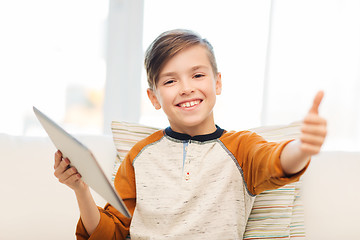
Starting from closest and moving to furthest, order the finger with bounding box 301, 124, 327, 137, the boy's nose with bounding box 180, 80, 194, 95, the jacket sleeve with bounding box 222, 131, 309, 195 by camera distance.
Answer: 1. the finger with bounding box 301, 124, 327, 137
2. the jacket sleeve with bounding box 222, 131, 309, 195
3. the boy's nose with bounding box 180, 80, 194, 95

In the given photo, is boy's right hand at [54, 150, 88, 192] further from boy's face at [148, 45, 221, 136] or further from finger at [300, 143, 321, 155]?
finger at [300, 143, 321, 155]

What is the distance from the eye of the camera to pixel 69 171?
0.99 meters

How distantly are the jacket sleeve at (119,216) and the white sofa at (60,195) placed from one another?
8.4 inches

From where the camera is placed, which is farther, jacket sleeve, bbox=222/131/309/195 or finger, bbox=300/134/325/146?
jacket sleeve, bbox=222/131/309/195

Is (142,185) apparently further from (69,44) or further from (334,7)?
(334,7)

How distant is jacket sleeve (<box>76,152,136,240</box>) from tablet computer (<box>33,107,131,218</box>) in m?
0.21

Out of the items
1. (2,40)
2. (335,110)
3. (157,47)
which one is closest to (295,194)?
(157,47)

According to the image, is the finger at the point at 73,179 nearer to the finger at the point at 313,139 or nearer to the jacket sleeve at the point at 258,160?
the jacket sleeve at the point at 258,160

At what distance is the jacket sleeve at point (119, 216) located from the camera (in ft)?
3.54

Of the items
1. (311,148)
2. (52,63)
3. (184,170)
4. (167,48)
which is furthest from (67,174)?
(52,63)

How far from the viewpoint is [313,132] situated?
0.70m

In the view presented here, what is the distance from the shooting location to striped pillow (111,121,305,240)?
3.84 feet

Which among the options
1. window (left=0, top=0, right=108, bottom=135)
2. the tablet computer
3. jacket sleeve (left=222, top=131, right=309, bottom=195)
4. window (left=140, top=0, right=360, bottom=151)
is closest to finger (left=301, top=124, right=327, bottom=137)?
jacket sleeve (left=222, top=131, right=309, bottom=195)

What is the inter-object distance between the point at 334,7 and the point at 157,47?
1340 mm
